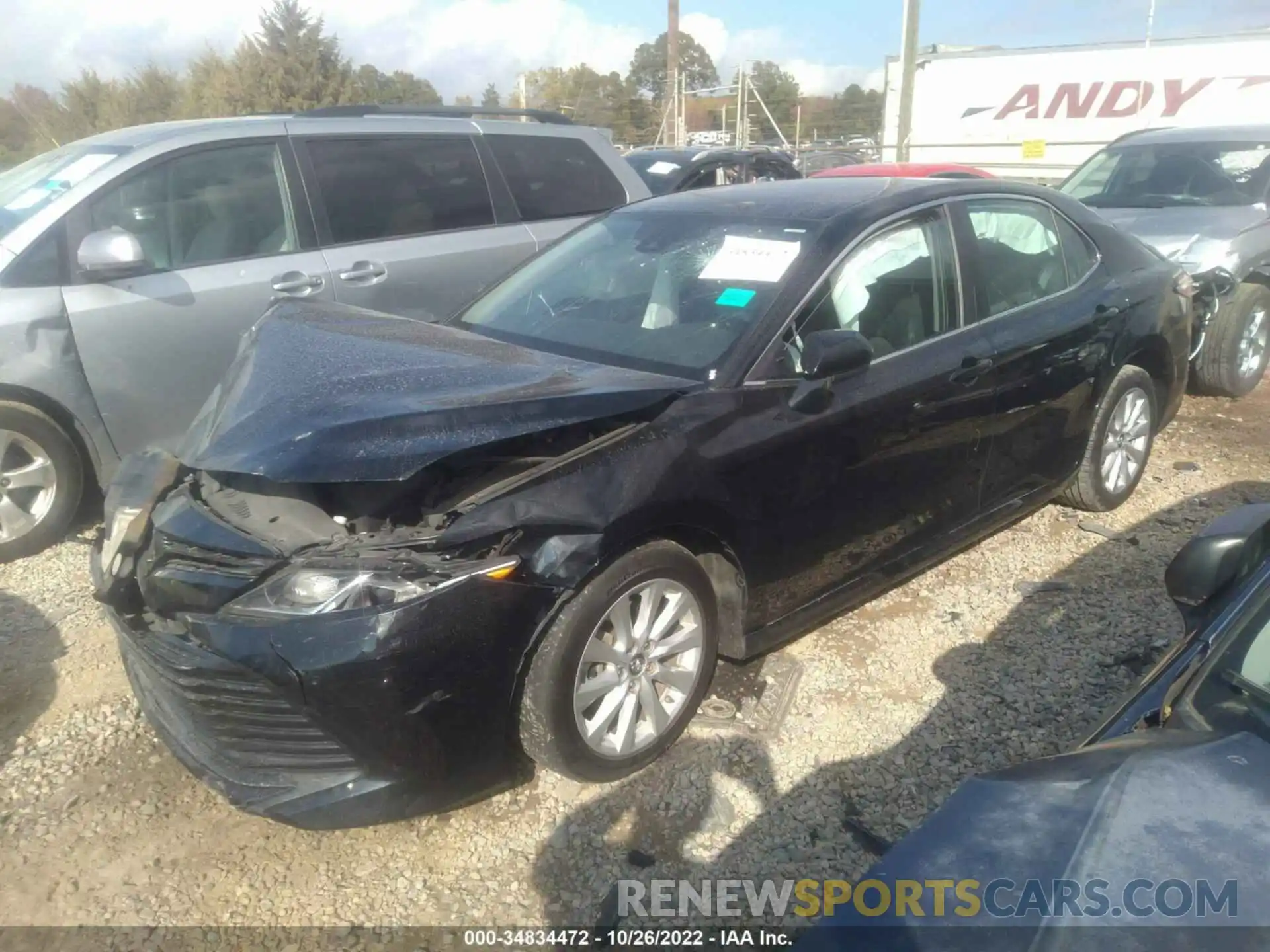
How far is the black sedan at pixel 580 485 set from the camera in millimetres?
2436

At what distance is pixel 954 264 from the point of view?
3.74 metres

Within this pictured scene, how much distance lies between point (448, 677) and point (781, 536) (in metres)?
1.21

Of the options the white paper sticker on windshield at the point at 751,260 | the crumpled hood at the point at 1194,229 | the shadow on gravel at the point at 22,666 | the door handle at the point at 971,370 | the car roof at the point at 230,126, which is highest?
the car roof at the point at 230,126

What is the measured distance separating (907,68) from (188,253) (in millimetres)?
15824

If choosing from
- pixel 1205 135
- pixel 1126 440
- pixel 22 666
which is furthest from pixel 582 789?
pixel 1205 135

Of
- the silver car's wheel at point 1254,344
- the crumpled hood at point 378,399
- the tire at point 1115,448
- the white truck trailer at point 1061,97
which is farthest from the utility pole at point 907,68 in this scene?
the crumpled hood at point 378,399

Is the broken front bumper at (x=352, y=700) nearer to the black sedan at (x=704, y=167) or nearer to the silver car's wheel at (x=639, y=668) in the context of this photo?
the silver car's wheel at (x=639, y=668)

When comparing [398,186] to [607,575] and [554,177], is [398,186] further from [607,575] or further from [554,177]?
[607,575]

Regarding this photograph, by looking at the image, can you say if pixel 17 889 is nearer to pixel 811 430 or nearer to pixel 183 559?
pixel 183 559

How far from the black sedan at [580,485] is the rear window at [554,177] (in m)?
1.89

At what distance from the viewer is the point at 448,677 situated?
244 centimetres

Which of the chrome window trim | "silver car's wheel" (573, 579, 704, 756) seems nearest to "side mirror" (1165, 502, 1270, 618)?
the chrome window trim

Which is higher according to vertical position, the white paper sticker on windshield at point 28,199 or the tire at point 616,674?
the white paper sticker on windshield at point 28,199

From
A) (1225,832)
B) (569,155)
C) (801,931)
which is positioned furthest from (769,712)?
(569,155)
